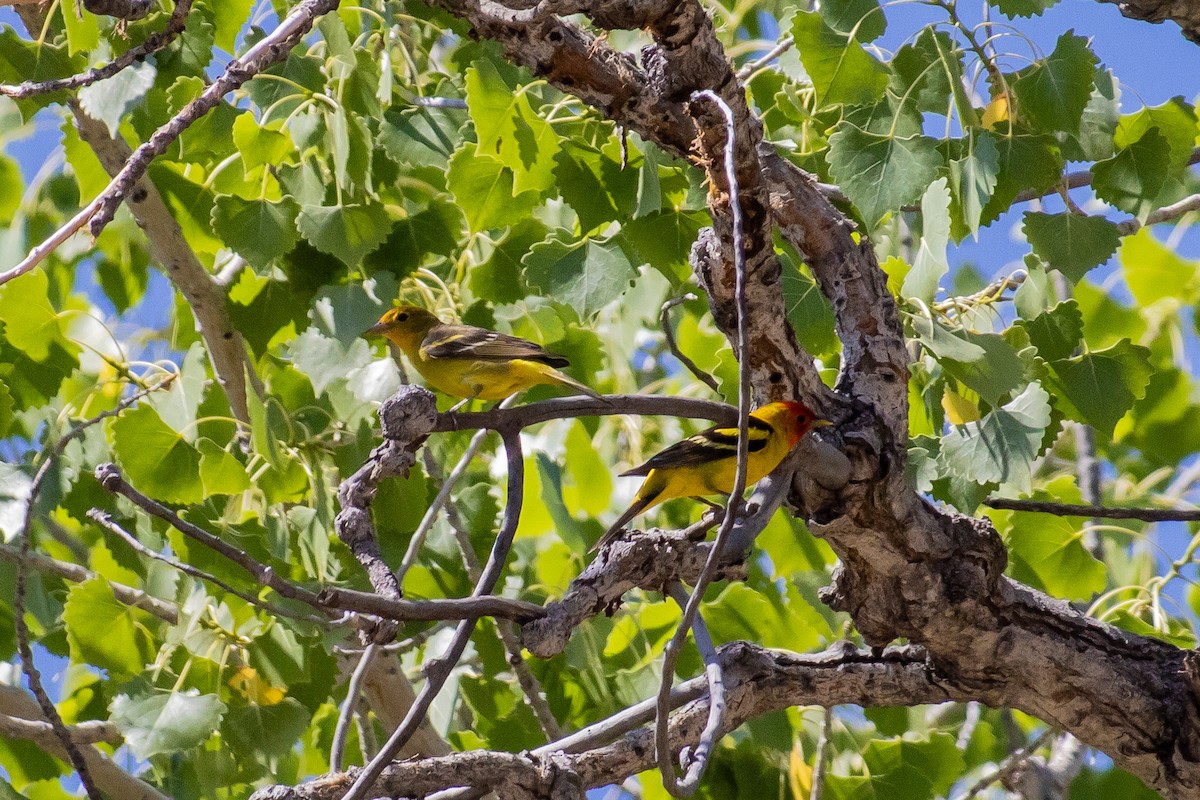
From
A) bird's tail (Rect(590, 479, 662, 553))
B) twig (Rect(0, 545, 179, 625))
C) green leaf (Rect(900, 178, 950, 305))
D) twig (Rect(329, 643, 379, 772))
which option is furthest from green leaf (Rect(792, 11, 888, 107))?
twig (Rect(0, 545, 179, 625))

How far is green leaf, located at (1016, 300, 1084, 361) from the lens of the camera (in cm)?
286

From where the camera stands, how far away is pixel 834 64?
106 inches

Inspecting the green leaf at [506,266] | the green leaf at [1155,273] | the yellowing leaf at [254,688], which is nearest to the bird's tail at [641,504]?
the green leaf at [506,266]

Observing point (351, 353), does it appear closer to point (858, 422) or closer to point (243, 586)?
point (243, 586)

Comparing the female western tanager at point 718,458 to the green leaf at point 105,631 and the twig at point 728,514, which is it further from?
the green leaf at point 105,631

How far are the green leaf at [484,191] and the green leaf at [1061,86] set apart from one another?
124 centimetres

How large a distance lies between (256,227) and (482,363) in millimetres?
704

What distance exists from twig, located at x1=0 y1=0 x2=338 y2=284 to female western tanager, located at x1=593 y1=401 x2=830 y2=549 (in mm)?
1002

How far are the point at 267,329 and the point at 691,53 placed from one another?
75.3 inches

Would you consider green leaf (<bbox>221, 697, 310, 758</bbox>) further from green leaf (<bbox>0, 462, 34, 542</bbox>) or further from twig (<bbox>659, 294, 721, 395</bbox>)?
twig (<bbox>659, 294, 721, 395</bbox>)

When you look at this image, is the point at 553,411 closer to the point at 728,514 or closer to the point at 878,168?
the point at 728,514

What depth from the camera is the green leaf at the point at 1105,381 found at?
2801 mm

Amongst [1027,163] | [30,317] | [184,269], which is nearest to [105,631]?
[30,317]

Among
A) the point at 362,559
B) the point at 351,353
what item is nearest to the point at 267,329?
the point at 351,353
